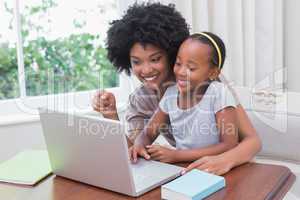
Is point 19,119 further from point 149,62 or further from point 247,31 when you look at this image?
point 247,31

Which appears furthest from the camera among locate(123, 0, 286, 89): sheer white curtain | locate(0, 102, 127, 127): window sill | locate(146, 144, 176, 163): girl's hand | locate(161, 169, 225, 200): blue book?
locate(123, 0, 286, 89): sheer white curtain

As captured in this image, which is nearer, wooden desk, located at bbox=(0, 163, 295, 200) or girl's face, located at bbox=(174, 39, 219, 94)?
wooden desk, located at bbox=(0, 163, 295, 200)

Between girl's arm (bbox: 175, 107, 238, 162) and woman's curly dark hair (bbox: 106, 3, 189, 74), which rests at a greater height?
woman's curly dark hair (bbox: 106, 3, 189, 74)

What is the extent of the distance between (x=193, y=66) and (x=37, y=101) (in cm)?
121

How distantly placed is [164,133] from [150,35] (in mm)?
345

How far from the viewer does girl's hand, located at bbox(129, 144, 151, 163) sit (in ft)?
3.94

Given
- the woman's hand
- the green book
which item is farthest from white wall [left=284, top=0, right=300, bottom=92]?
the green book

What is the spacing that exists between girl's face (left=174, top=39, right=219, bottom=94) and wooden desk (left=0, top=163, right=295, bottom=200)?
1.00 feet

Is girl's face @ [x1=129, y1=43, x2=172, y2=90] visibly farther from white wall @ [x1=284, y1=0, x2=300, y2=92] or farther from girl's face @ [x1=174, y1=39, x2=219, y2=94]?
white wall @ [x1=284, y1=0, x2=300, y2=92]

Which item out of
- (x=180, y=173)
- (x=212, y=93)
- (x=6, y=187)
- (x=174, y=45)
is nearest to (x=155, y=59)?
(x=174, y=45)

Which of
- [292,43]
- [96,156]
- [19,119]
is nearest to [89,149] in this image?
[96,156]

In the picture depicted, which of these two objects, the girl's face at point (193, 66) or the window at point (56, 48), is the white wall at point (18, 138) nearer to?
the window at point (56, 48)

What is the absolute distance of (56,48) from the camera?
7.49ft

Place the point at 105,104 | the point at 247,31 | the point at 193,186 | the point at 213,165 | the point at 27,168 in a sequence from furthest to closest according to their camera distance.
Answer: the point at 247,31 < the point at 105,104 < the point at 27,168 < the point at 213,165 < the point at 193,186
